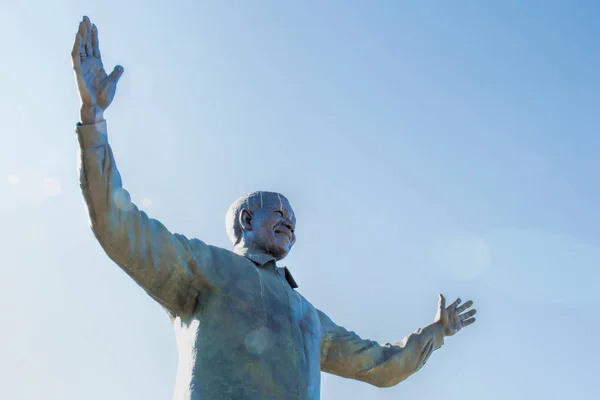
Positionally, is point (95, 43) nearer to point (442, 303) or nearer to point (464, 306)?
point (442, 303)

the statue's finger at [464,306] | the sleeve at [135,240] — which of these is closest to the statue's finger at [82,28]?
the sleeve at [135,240]

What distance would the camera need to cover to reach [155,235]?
7547mm

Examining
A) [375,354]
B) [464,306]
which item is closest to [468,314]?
[464,306]

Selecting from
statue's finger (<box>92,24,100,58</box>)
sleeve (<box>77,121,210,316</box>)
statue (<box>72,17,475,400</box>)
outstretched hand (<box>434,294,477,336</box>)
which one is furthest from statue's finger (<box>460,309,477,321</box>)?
statue's finger (<box>92,24,100,58</box>)

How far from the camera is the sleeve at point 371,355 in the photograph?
8859 mm

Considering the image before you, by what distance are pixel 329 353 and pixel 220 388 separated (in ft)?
6.40

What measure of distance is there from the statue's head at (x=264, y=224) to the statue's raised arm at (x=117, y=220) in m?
0.90

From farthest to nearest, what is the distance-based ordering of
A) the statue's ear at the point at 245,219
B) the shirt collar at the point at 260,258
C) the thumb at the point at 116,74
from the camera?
the statue's ear at the point at 245,219 → the shirt collar at the point at 260,258 → the thumb at the point at 116,74

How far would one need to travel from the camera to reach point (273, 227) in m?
8.71

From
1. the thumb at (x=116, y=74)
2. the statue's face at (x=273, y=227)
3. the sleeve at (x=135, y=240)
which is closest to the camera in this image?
the sleeve at (x=135, y=240)

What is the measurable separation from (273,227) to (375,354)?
5.80 feet

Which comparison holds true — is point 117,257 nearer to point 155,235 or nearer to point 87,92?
point 155,235

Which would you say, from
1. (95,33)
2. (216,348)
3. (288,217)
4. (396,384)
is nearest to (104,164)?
(95,33)

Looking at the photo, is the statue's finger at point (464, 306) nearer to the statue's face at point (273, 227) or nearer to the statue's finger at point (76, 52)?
the statue's face at point (273, 227)
